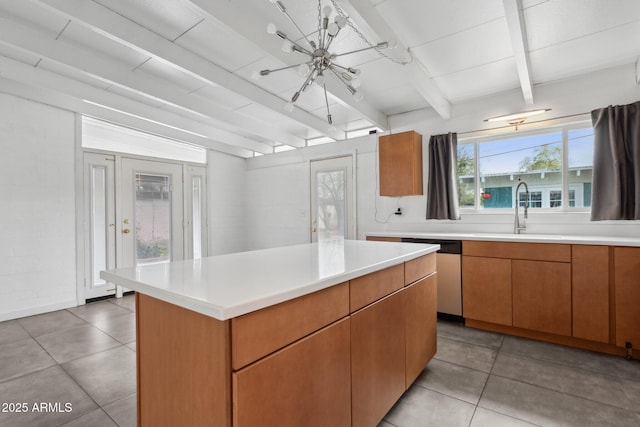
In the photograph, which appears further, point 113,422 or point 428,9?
point 428,9

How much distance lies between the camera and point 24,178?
350 centimetres

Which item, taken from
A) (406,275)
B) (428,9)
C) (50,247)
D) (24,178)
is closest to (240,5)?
(428,9)

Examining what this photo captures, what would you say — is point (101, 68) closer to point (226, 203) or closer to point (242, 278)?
point (242, 278)

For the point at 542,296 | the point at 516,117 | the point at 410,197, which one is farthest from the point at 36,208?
the point at 516,117

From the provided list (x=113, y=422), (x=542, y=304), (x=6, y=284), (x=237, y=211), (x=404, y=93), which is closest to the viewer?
(x=113, y=422)

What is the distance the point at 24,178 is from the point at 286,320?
4202 millimetres

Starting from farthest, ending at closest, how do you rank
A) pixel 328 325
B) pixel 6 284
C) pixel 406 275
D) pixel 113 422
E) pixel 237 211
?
pixel 237 211 < pixel 6 284 < pixel 406 275 < pixel 113 422 < pixel 328 325

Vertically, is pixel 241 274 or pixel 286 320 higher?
pixel 241 274

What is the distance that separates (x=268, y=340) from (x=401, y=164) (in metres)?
3.40

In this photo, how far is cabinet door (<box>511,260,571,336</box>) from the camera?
2.63 meters

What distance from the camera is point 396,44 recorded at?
5.76 ft

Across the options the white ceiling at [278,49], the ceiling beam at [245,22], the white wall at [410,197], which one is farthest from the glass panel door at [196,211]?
the ceiling beam at [245,22]


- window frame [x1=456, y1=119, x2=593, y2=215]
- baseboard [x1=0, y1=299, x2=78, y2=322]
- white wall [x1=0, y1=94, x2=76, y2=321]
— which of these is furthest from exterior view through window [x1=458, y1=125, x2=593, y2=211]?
baseboard [x1=0, y1=299, x2=78, y2=322]

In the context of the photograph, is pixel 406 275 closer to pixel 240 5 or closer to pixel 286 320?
pixel 286 320
